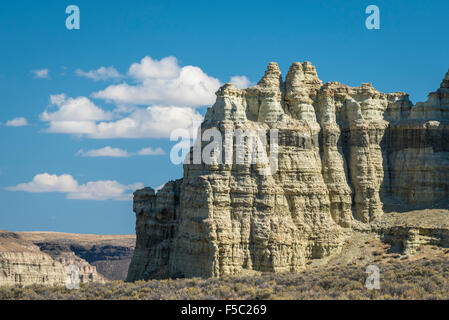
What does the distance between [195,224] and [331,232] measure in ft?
41.9

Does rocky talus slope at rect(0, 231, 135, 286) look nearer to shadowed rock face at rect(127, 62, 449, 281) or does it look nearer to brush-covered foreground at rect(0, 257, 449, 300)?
shadowed rock face at rect(127, 62, 449, 281)

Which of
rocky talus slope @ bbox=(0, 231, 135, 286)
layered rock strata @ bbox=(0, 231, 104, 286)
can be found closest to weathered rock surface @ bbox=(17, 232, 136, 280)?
rocky talus slope @ bbox=(0, 231, 135, 286)

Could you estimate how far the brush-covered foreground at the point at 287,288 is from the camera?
4606cm

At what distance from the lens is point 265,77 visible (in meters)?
70.1

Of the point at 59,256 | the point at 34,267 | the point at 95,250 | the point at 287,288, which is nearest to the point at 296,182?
the point at 287,288

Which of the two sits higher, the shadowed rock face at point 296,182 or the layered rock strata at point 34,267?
the shadowed rock face at point 296,182

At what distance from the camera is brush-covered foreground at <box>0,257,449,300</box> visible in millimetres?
46062

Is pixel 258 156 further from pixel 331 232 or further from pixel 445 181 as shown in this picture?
pixel 445 181

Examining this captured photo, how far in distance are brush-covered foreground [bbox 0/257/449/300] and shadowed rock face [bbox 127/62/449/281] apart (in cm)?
677

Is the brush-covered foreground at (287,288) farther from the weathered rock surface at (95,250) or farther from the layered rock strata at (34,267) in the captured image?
the weathered rock surface at (95,250)

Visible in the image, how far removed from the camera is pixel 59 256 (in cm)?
12938

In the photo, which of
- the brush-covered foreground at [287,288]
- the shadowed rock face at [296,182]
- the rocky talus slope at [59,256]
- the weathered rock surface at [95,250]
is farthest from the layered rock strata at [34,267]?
the brush-covered foreground at [287,288]

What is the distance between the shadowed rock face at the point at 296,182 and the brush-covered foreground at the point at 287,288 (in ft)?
22.2
